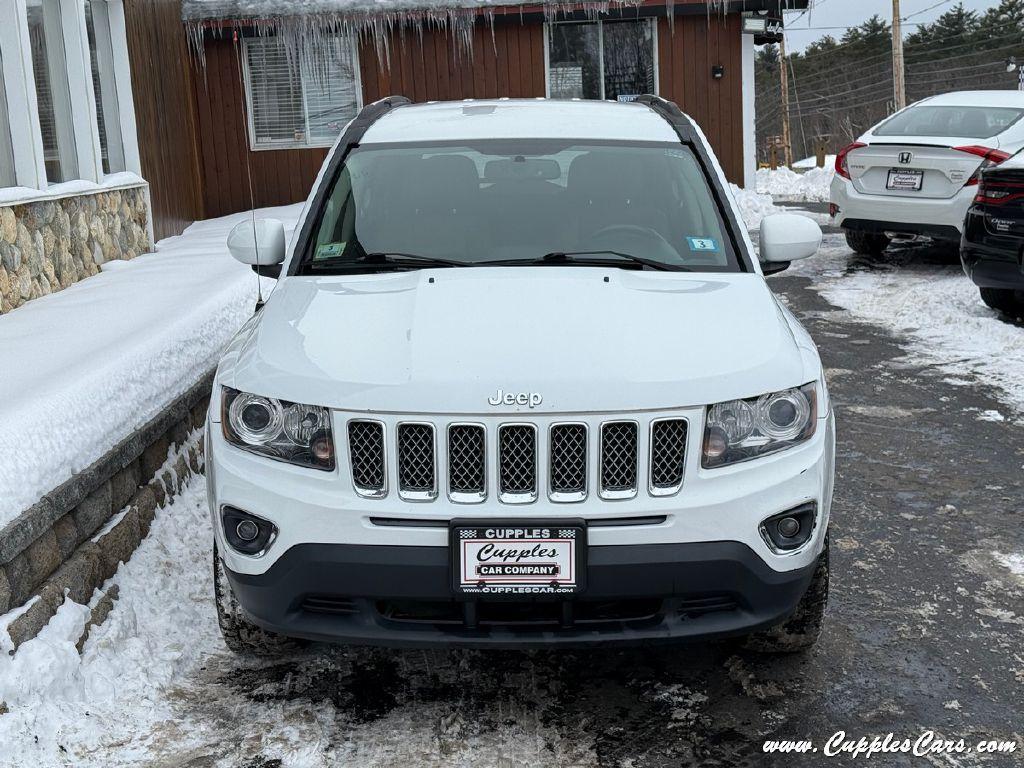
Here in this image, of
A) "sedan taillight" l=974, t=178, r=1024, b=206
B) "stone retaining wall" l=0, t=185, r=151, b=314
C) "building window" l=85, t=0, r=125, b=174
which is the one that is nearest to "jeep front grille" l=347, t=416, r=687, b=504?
"stone retaining wall" l=0, t=185, r=151, b=314

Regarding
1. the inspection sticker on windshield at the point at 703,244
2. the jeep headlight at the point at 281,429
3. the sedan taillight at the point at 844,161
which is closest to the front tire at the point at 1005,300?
the sedan taillight at the point at 844,161

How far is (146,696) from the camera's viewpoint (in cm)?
342

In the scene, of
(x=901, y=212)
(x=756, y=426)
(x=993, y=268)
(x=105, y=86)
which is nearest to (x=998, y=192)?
(x=993, y=268)

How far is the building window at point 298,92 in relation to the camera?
17859 mm

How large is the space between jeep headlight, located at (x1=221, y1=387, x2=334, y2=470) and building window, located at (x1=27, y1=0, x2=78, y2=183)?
611cm

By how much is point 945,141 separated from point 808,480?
8.78 metres

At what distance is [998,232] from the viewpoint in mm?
8047

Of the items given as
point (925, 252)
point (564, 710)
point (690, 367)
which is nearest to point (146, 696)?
point (564, 710)

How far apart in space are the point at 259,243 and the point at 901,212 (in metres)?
8.28

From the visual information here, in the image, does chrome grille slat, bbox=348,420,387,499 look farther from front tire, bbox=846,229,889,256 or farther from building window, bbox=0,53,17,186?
front tire, bbox=846,229,889,256

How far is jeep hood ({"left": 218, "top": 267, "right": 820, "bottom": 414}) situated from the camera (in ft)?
9.82

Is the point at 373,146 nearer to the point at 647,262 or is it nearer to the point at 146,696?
the point at 647,262

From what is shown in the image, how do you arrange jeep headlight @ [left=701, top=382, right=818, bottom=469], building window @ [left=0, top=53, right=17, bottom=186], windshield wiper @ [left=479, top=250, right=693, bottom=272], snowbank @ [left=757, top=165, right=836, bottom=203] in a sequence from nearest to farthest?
jeep headlight @ [left=701, top=382, right=818, bottom=469] → windshield wiper @ [left=479, top=250, right=693, bottom=272] → building window @ [left=0, top=53, right=17, bottom=186] → snowbank @ [left=757, top=165, right=836, bottom=203]

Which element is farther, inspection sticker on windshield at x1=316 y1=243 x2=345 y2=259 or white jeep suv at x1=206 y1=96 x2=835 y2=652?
inspection sticker on windshield at x1=316 y1=243 x2=345 y2=259
